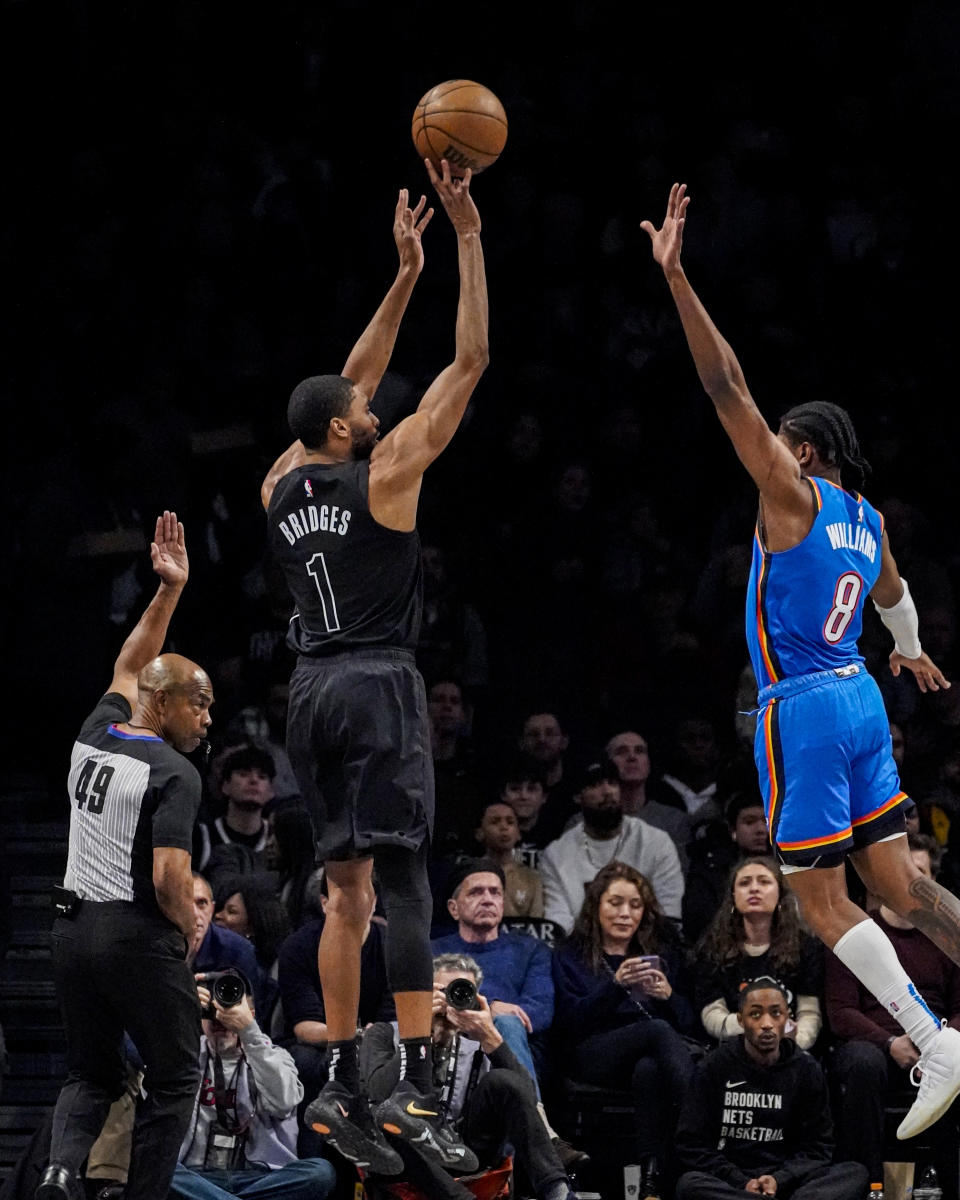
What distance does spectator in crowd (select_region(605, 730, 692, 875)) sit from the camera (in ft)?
35.4

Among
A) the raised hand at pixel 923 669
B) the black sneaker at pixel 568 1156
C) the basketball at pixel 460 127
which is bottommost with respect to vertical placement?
the black sneaker at pixel 568 1156

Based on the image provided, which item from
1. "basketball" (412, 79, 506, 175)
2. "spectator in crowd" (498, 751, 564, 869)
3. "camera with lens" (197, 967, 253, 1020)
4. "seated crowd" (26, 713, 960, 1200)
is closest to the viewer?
"basketball" (412, 79, 506, 175)

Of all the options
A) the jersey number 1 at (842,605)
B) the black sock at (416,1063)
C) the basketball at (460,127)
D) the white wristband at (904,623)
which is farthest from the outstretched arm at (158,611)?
the white wristband at (904,623)

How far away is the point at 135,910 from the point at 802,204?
862 cm

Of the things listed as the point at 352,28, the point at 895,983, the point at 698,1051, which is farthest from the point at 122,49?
the point at 895,983

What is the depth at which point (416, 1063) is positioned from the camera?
20.3 feet

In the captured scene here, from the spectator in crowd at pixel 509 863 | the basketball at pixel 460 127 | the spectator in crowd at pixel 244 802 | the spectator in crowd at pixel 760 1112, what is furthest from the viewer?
the spectator in crowd at pixel 244 802

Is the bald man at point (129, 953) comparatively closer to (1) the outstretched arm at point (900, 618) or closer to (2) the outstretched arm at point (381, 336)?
(2) the outstretched arm at point (381, 336)

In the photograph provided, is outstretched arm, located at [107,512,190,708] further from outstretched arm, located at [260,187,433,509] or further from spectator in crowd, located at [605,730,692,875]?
spectator in crowd, located at [605,730,692,875]

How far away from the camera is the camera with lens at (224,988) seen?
8.23m

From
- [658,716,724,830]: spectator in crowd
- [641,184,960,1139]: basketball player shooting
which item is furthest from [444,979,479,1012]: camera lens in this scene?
[658,716,724,830]: spectator in crowd

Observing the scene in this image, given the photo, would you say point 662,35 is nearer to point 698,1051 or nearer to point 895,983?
point 698,1051

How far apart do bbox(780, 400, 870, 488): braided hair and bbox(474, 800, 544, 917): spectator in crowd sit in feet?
13.6

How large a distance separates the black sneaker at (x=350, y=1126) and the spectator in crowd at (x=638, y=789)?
15.3 feet
